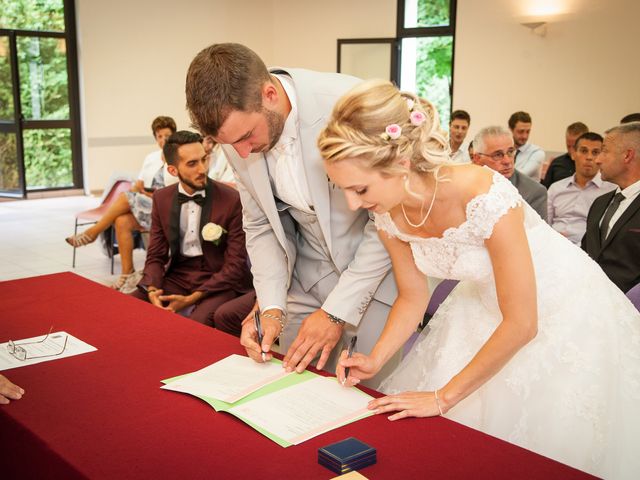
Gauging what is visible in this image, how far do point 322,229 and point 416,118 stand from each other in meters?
0.54

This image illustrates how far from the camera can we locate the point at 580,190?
566cm

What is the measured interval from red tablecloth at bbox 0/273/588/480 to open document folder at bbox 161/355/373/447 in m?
0.03

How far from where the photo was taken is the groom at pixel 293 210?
187 centimetres

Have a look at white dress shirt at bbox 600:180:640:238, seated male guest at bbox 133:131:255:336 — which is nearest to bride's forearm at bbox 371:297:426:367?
seated male guest at bbox 133:131:255:336

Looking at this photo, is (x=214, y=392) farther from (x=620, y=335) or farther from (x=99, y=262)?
(x=99, y=262)

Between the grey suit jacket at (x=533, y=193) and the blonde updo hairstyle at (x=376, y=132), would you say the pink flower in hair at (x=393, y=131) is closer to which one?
the blonde updo hairstyle at (x=376, y=132)

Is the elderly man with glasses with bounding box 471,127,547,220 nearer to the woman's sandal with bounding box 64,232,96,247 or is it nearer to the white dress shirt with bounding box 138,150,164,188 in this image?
the white dress shirt with bounding box 138,150,164,188

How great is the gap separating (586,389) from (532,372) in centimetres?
15

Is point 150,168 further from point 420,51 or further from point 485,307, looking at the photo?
point 420,51

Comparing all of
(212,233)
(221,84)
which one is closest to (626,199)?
(212,233)

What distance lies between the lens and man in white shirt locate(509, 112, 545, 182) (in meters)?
7.49

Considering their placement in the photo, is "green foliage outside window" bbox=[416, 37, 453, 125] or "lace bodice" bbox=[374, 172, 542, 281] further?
"green foliage outside window" bbox=[416, 37, 453, 125]

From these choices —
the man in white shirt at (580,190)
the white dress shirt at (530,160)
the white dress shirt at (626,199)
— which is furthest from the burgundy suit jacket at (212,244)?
the white dress shirt at (530,160)

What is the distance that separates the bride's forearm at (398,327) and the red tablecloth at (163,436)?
0.30 m
